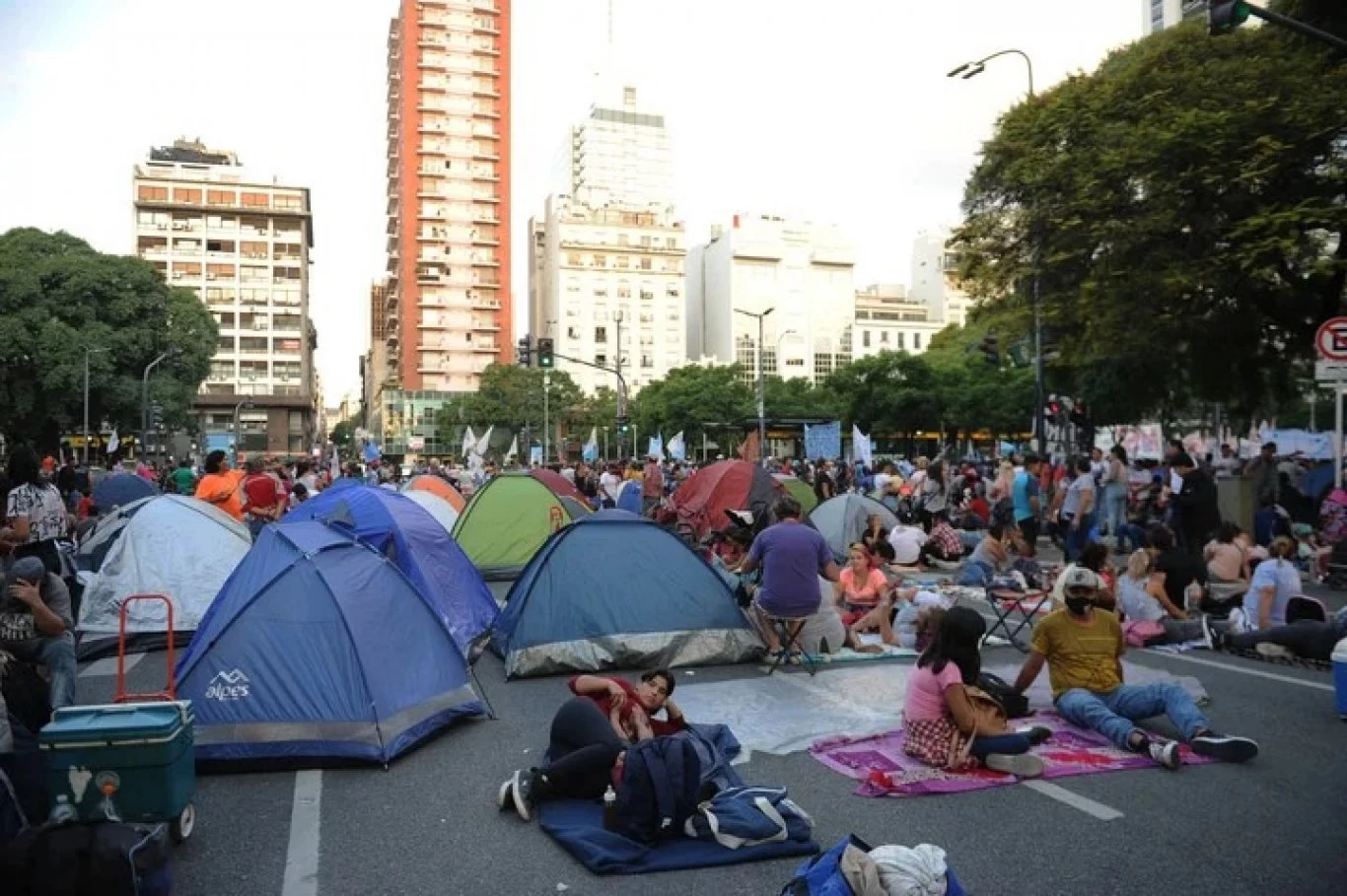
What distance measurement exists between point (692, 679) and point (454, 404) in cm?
7011

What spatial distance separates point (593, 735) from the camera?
5547 millimetres

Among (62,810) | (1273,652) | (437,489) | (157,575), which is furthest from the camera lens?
(437,489)

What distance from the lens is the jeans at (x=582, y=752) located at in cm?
539

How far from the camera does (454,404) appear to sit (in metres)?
76.2

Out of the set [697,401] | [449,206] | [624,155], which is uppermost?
[624,155]

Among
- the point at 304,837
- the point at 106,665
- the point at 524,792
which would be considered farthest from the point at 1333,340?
the point at 106,665

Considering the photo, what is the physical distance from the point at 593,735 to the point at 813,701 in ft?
8.82

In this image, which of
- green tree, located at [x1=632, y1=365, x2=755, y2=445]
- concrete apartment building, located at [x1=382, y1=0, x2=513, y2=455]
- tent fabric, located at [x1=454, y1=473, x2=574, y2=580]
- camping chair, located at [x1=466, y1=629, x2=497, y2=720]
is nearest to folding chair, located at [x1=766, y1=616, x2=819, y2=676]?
camping chair, located at [x1=466, y1=629, x2=497, y2=720]

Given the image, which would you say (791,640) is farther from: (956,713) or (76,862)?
(76,862)

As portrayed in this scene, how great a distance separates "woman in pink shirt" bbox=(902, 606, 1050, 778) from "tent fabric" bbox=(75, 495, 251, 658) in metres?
7.15

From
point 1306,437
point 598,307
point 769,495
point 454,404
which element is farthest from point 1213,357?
point 598,307

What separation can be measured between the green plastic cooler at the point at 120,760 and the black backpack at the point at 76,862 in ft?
1.60

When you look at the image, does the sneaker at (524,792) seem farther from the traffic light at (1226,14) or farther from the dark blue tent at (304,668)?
the traffic light at (1226,14)

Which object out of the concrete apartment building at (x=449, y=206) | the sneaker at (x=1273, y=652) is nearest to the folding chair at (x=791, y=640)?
the sneaker at (x=1273, y=652)
